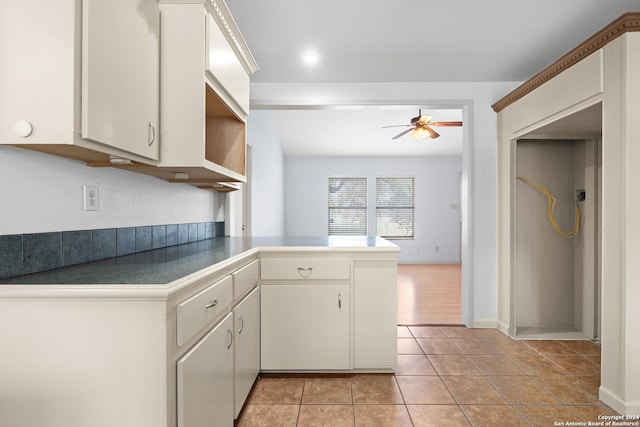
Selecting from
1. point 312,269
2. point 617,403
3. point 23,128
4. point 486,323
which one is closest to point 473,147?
point 486,323

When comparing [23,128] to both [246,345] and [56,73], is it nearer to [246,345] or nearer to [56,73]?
[56,73]

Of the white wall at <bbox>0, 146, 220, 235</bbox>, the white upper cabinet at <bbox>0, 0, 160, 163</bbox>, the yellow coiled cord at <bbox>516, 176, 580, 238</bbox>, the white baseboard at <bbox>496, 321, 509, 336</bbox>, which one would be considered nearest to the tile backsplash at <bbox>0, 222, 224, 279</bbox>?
the white wall at <bbox>0, 146, 220, 235</bbox>

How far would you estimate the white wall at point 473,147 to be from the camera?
352 cm

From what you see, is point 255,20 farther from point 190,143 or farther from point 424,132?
point 424,132

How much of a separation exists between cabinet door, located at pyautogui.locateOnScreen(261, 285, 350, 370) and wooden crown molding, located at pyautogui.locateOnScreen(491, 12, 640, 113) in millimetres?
2080

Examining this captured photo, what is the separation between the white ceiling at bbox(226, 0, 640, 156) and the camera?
2.43 metres

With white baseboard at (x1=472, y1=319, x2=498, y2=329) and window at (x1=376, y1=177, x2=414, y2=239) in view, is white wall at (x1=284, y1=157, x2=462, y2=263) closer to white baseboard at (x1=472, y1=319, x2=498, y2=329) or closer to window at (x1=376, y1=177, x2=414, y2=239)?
window at (x1=376, y1=177, x2=414, y2=239)

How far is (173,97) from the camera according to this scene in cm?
158

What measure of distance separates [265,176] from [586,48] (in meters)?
4.46

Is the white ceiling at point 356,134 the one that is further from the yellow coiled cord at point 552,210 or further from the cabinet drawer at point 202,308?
the cabinet drawer at point 202,308

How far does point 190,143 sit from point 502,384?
234 cm

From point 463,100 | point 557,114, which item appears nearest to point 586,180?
point 557,114

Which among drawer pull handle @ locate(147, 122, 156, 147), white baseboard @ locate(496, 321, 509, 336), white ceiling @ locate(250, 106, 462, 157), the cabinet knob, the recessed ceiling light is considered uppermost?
white ceiling @ locate(250, 106, 462, 157)

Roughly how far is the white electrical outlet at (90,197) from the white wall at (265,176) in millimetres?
3077
